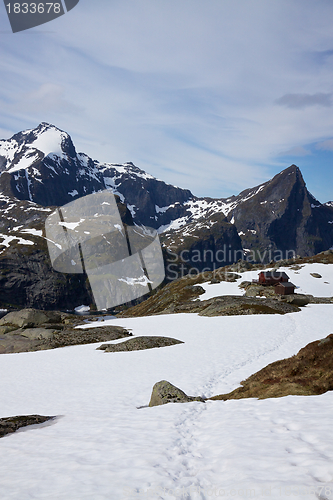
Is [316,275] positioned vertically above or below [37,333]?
above

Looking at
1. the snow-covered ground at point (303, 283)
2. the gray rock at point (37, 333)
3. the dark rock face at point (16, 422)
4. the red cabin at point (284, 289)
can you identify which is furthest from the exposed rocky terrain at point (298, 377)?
the snow-covered ground at point (303, 283)

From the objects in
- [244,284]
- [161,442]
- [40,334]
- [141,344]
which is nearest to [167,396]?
[161,442]

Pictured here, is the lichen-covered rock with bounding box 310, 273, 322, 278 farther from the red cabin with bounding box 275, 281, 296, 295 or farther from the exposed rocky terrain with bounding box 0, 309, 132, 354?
the exposed rocky terrain with bounding box 0, 309, 132, 354

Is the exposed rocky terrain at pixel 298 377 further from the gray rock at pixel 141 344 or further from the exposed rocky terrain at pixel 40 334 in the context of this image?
the exposed rocky terrain at pixel 40 334

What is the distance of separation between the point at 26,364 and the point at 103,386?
14743 mm

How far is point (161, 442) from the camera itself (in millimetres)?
10805

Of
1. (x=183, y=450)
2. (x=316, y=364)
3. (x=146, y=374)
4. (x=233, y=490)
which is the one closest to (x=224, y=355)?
(x=146, y=374)

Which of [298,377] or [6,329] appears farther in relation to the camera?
[6,329]

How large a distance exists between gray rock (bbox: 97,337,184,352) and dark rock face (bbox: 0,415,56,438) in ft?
68.7

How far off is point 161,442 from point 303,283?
103310mm

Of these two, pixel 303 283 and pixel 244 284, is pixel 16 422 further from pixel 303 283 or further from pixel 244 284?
pixel 303 283

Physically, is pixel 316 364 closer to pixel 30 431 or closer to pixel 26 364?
pixel 30 431

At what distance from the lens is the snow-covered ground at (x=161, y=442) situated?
24.7 feet

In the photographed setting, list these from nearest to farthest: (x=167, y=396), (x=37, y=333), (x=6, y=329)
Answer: (x=167, y=396), (x=37, y=333), (x=6, y=329)
